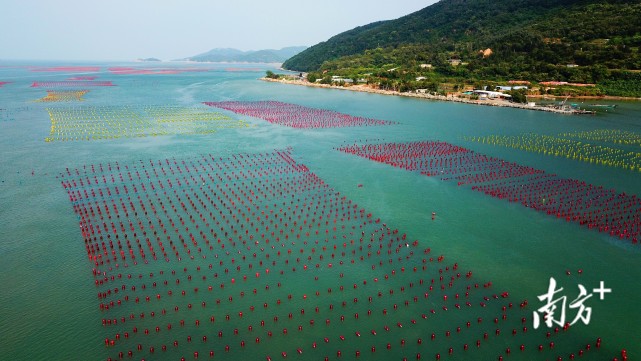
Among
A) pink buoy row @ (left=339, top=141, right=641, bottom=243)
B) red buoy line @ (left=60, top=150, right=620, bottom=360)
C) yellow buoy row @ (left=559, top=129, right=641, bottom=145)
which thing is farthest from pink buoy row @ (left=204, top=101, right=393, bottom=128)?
red buoy line @ (left=60, top=150, right=620, bottom=360)

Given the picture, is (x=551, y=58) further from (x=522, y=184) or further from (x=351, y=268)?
(x=351, y=268)

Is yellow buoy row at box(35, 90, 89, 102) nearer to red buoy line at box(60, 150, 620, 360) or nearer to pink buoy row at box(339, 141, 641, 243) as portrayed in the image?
red buoy line at box(60, 150, 620, 360)

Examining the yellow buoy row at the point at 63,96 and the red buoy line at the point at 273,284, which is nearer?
the red buoy line at the point at 273,284

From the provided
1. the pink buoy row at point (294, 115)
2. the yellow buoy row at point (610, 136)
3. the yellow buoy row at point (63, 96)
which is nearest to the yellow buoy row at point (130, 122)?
the pink buoy row at point (294, 115)

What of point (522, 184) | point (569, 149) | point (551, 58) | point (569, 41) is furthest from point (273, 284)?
point (569, 41)

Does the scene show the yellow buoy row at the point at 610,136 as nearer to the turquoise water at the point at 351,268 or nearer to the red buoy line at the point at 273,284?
the turquoise water at the point at 351,268

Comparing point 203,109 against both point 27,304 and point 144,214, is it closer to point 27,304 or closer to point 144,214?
point 144,214
